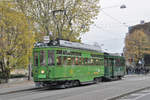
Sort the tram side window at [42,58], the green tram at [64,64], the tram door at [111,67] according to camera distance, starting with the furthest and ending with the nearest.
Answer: the tram door at [111,67]
the tram side window at [42,58]
the green tram at [64,64]

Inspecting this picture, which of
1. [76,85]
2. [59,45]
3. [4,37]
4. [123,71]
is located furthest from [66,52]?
[123,71]

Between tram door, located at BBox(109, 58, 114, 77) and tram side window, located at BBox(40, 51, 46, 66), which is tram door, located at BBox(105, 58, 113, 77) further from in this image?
tram side window, located at BBox(40, 51, 46, 66)

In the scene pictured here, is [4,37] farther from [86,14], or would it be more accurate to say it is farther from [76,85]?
[86,14]

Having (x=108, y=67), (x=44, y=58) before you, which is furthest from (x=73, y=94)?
(x=108, y=67)

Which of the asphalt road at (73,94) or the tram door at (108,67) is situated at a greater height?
the tram door at (108,67)

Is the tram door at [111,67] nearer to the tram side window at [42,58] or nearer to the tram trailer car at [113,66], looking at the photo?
the tram trailer car at [113,66]

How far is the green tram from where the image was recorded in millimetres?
17578

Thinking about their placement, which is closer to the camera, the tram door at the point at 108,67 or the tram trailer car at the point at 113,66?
Answer: the tram door at the point at 108,67

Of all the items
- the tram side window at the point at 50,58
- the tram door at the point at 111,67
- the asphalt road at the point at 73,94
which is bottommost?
the asphalt road at the point at 73,94

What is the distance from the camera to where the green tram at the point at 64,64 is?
17578mm

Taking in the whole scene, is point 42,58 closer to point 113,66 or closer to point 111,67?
point 111,67

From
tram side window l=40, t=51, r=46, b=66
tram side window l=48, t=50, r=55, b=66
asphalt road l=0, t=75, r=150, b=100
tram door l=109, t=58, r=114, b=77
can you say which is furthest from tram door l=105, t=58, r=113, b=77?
tram side window l=40, t=51, r=46, b=66

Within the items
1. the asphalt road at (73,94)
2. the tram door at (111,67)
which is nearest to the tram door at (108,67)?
the tram door at (111,67)

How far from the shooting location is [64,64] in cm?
1814
